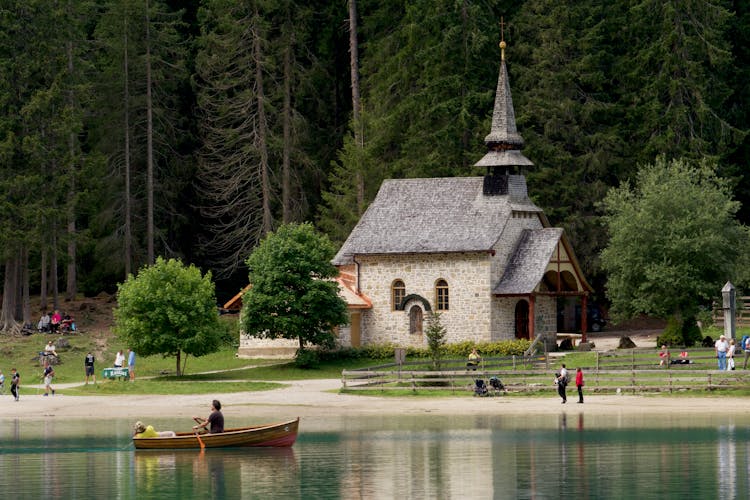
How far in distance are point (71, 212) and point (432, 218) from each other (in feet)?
64.6

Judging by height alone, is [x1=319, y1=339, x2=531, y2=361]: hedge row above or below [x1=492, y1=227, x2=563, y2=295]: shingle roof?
below

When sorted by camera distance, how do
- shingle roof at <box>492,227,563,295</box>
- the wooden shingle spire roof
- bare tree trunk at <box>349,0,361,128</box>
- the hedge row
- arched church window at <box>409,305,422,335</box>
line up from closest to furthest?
the hedge row
shingle roof at <box>492,227,563,295</box>
arched church window at <box>409,305,422,335</box>
the wooden shingle spire roof
bare tree trunk at <box>349,0,361,128</box>

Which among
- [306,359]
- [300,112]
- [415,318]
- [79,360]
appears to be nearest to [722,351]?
[306,359]

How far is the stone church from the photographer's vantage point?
75.7m

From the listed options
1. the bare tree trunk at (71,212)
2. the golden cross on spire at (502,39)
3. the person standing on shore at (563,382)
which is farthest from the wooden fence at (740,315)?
the bare tree trunk at (71,212)

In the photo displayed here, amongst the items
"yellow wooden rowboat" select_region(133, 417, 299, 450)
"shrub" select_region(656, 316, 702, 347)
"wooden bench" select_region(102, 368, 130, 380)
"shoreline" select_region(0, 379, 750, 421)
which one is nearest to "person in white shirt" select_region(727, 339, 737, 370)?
"shoreline" select_region(0, 379, 750, 421)

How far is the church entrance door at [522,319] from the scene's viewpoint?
7669 centimetres

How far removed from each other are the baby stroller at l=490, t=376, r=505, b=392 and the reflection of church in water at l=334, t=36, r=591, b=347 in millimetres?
14089

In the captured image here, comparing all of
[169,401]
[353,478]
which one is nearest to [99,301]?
[169,401]

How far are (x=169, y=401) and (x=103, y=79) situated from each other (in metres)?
36.0

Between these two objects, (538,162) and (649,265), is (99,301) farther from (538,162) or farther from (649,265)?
(649,265)

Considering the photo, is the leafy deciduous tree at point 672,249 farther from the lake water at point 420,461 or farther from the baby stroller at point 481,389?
the lake water at point 420,461

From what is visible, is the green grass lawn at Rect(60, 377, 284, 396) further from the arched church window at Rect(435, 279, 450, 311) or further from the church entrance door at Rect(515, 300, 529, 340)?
the church entrance door at Rect(515, 300, 529, 340)

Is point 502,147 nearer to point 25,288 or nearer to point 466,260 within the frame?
point 466,260
